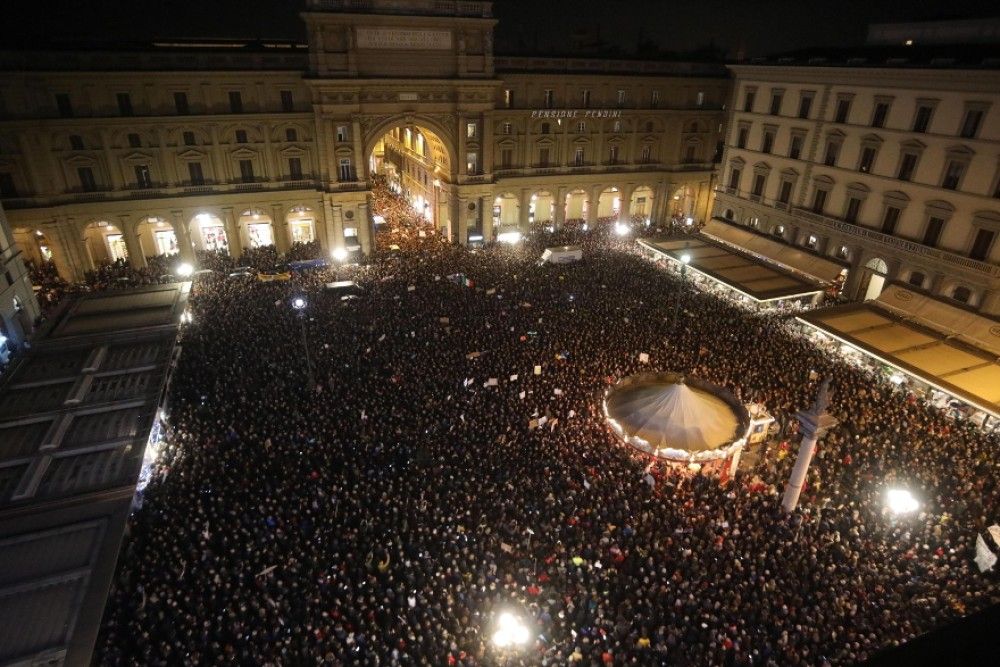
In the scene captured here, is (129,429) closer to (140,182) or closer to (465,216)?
(140,182)

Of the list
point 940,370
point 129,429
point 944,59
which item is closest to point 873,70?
point 944,59

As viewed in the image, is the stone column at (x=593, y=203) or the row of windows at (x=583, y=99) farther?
the stone column at (x=593, y=203)

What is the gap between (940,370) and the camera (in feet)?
79.7

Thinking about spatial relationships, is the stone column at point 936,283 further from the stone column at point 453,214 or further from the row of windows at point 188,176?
the row of windows at point 188,176

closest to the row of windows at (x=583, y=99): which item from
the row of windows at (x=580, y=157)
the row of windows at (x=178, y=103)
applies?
the row of windows at (x=580, y=157)

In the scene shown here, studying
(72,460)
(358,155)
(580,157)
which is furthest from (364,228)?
(72,460)

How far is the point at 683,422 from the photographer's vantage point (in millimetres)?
20938

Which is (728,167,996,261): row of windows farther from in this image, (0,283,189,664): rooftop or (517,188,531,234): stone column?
(0,283,189,664): rooftop

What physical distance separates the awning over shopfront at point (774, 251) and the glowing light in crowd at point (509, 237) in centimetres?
1480

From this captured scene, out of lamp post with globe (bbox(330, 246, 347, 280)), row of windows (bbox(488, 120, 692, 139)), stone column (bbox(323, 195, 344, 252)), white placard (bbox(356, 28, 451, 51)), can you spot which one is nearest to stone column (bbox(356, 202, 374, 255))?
stone column (bbox(323, 195, 344, 252))

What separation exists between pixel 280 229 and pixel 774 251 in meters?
35.8

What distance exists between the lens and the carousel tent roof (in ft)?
67.2

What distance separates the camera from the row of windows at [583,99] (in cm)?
4500

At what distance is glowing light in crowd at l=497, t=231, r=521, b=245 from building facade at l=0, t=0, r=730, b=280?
1.57 metres
